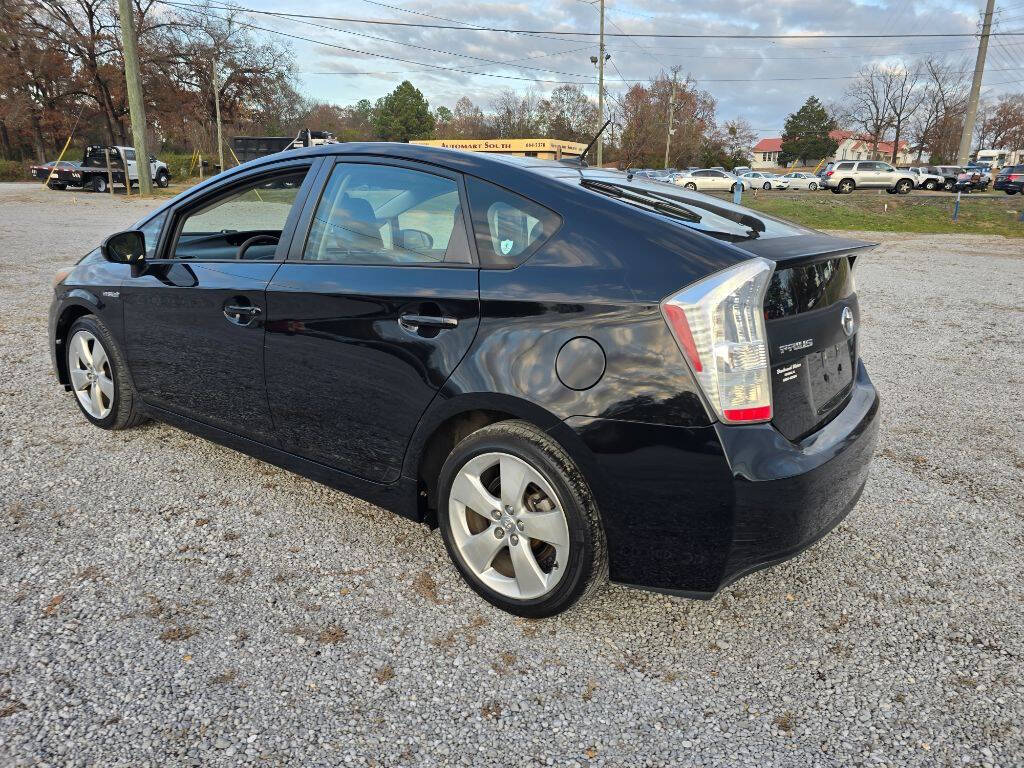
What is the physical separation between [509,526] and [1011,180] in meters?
40.2

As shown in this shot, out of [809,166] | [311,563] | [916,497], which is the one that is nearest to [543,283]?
[311,563]

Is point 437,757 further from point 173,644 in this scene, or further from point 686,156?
point 686,156

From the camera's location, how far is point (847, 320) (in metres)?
2.68

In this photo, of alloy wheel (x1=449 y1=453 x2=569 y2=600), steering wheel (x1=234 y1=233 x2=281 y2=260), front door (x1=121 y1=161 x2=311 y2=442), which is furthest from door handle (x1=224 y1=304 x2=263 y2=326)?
alloy wheel (x1=449 y1=453 x2=569 y2=600)

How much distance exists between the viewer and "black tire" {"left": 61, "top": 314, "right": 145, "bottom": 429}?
3.90 metres

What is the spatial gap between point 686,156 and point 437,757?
8020 cm

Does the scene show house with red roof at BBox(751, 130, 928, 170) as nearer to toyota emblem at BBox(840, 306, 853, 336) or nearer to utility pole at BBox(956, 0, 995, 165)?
utility pole at BBox(956, 0, 995, 165)

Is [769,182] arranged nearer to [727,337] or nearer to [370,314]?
[370,314]

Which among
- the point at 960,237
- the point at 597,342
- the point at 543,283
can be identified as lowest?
the point at 960,237

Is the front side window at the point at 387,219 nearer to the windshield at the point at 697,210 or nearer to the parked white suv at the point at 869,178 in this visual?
the windshield at the point at 697,210

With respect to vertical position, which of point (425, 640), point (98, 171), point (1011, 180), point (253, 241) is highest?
point (98, 171)

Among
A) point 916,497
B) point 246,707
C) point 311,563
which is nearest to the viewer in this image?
point 246,707

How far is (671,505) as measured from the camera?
2.16 m

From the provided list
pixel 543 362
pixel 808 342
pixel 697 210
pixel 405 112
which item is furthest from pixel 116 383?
pixel 405 112
